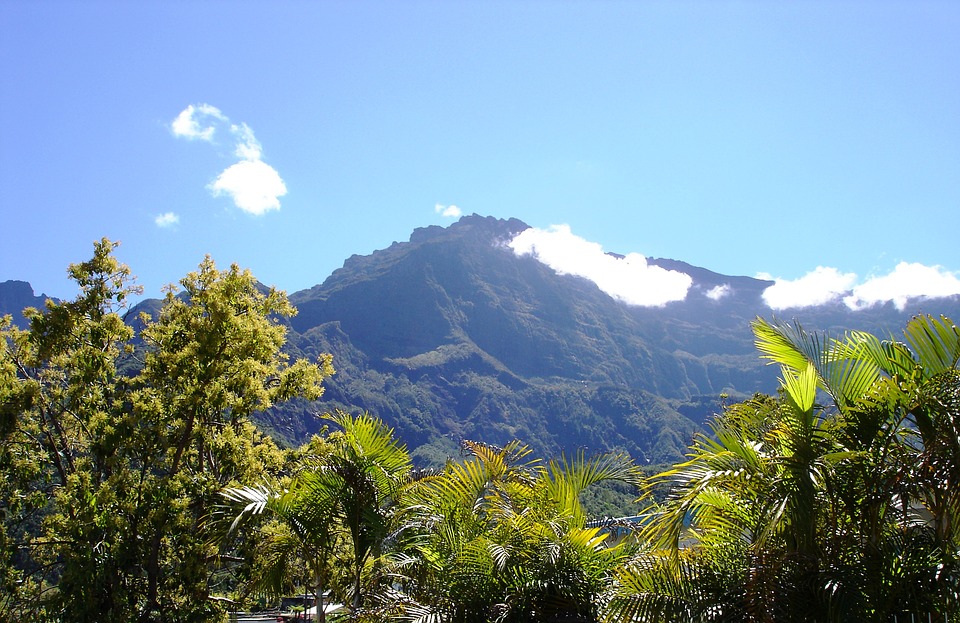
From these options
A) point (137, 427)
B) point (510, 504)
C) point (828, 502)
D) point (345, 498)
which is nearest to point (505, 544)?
point (510, 504)

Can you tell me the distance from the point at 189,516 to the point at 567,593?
8020 mm

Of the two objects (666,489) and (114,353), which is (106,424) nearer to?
(114,353)

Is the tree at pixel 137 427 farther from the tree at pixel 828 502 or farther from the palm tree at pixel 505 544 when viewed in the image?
the tree at pixel 828 502

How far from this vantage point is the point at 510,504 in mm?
6488

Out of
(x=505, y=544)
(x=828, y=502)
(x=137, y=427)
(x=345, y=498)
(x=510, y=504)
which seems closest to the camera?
(x=828, y=502)

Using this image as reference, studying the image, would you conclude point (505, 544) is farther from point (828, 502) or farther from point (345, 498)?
point (828, 502)

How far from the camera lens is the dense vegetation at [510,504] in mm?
4047

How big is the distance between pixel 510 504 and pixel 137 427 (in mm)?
7947

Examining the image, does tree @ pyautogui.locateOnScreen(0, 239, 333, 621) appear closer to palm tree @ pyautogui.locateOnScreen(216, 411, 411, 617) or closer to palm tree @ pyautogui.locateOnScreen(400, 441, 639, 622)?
palm tree @ pyautogui.locateOnScreen(216, 411, 411, 617)

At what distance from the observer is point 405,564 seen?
626cm

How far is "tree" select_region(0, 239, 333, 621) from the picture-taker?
35.8 feet

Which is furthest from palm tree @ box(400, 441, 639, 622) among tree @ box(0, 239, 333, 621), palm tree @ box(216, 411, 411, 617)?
tree @ box(0, 239, 333, 621)

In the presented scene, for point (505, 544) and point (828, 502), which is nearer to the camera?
point (828, 502)

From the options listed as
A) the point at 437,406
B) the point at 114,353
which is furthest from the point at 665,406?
the point at 114,353
